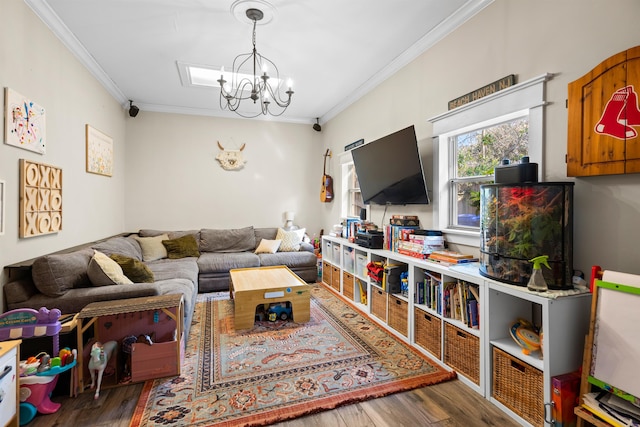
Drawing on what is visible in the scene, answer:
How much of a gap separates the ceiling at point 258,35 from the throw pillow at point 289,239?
2.18 meters

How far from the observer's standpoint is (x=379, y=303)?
306 cm

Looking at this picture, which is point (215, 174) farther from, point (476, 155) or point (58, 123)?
point (476, 155)

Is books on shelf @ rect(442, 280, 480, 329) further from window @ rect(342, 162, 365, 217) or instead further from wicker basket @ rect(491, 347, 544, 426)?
→ window @ rect(342, 162, 365, 217)

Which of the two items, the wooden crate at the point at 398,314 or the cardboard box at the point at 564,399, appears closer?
the cardboard box at the point at 564,399

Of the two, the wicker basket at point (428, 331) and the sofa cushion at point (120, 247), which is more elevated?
the sofa cushion at point (120, 247)

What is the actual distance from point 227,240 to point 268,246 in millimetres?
655

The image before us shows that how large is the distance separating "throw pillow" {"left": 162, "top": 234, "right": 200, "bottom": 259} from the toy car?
74.6 inches

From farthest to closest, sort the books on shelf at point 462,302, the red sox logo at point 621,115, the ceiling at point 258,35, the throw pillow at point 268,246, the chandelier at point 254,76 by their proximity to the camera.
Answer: the throw pillow at point 268,246, the chandelier at point 254,76, the ceiling at point 258,35, the books on shelf at point 462,302, the red sox logo at point 621,115

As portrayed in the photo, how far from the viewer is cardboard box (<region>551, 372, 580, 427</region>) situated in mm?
1481

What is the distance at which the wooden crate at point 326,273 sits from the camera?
433cm

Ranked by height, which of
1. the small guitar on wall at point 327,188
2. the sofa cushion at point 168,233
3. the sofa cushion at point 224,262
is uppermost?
the small guitar on wall at point 327,188

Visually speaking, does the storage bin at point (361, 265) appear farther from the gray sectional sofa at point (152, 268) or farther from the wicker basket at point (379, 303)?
the gray sectional sofa at point (152, 268)

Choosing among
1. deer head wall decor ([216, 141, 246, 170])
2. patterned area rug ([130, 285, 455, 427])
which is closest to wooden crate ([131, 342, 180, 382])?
patterned area rug ([130, 285, 455, 427])

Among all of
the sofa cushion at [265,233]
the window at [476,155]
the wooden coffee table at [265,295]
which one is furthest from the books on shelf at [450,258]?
Result: the sofa cushion at [265,233]
